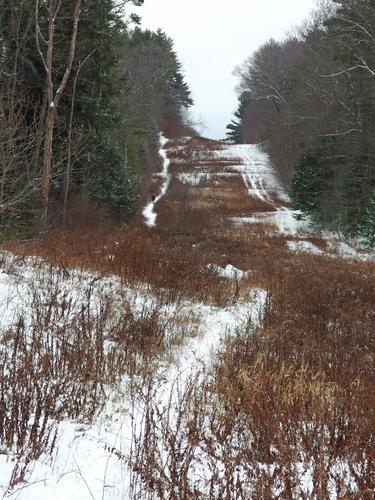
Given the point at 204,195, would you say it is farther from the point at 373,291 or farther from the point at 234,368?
the point at 234,368

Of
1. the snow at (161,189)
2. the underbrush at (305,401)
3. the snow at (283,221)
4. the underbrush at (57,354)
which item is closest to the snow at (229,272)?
the underbrush at (305,401)

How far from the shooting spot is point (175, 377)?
13.4 ft

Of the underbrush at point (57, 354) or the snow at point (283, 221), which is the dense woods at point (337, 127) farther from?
the underbrush at point (57, 354)

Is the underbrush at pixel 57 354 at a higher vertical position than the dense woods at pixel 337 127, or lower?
lower

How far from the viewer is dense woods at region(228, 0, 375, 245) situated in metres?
18.5

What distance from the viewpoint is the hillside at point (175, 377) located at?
92.5 inches

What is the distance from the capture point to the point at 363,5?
17.6m

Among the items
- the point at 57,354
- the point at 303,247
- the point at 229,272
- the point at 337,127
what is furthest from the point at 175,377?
the point at 337,127

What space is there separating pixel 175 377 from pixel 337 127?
847 inches

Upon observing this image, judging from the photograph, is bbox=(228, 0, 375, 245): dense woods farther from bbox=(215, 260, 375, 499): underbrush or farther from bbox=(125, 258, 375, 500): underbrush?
bbox=(125, 258, 375, 500): underbrush

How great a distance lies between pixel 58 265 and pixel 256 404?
15.3 feet

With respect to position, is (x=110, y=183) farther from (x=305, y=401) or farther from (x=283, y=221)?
(x=305, y=401)

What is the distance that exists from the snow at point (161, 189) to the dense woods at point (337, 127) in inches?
362

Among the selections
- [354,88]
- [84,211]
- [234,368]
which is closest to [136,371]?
[234,368]
